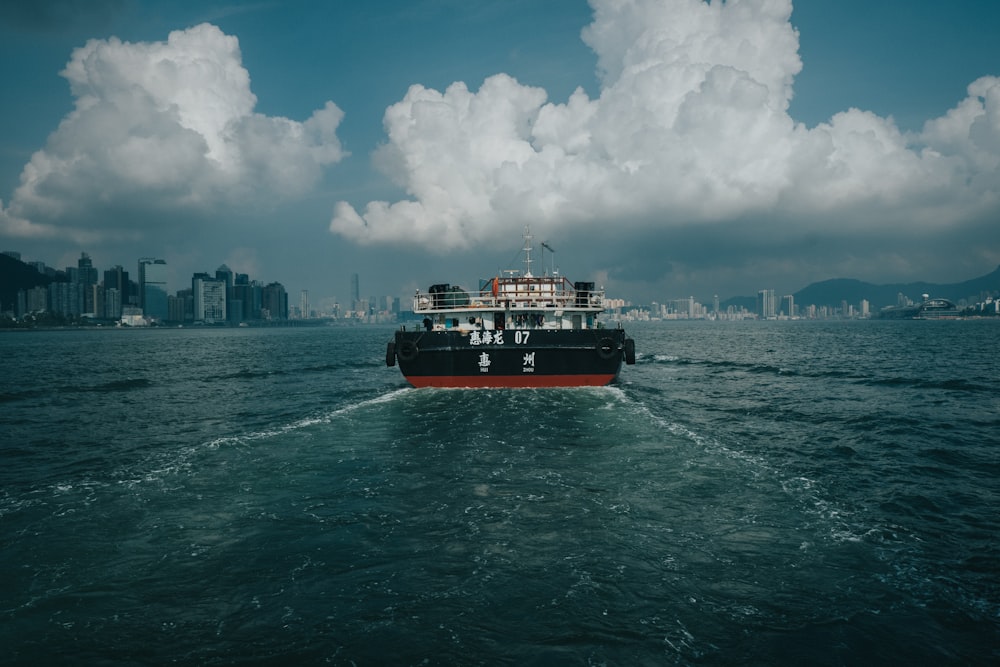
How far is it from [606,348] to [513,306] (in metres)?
6.31

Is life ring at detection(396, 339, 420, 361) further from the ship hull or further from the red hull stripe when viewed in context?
the red hull stripe

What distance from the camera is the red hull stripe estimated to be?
97.9 ft

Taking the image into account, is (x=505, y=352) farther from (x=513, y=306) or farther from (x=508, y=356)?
(x=513, y=306)

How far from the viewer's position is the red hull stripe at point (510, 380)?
29828 millimetres

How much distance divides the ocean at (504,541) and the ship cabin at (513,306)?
10.2 meters

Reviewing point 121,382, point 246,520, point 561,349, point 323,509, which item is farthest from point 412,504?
point 121,382

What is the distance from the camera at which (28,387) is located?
36562mm

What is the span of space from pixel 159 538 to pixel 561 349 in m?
21.7

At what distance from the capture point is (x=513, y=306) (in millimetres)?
32750

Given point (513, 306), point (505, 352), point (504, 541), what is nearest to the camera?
point (504, 541)

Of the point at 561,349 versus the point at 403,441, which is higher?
the point at 561,349

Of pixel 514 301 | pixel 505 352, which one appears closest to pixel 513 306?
pixel 514 301

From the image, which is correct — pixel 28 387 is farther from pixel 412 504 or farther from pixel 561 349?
pixel 412 504

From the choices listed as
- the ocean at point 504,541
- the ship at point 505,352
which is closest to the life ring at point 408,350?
the ship at point 505,352
